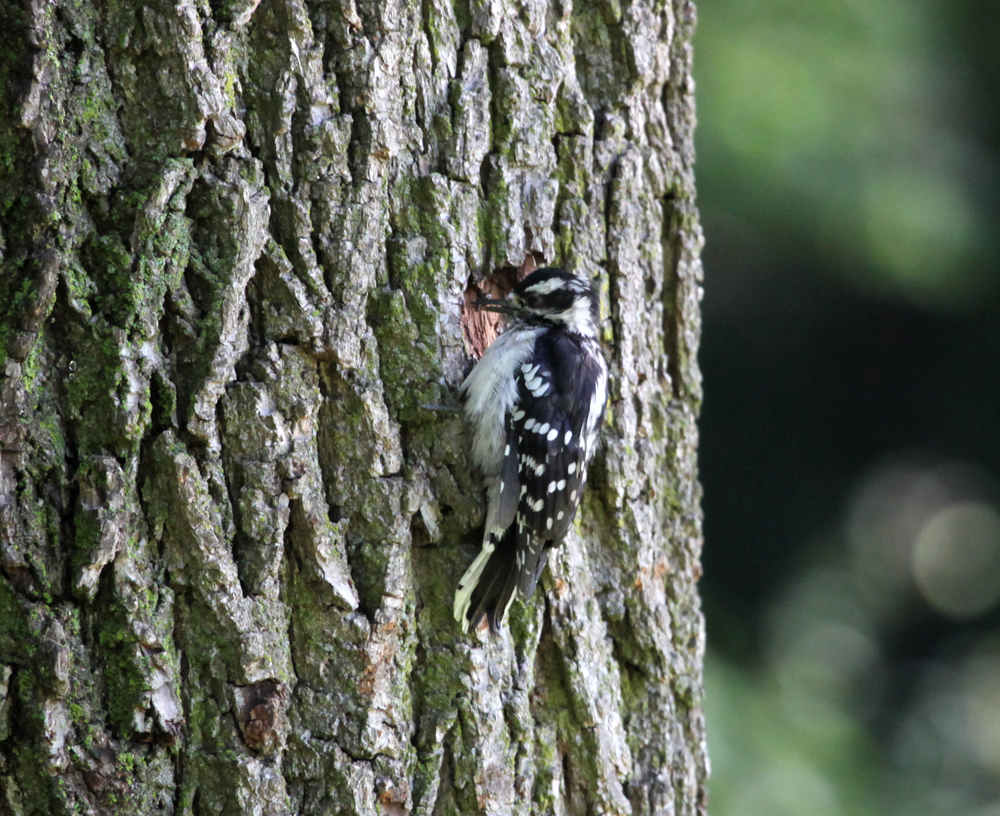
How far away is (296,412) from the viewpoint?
7.48ft

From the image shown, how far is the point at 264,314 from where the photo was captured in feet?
7.45

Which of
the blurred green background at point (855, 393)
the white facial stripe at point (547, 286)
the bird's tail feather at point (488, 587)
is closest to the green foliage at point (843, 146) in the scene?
the blurred green background at point (855, 393)

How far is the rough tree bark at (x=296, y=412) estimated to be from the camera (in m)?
2.04

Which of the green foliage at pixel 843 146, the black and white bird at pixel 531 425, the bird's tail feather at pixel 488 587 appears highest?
the green foliage at pixel 843 146

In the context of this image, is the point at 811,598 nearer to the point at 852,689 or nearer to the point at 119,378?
the point at 852,689

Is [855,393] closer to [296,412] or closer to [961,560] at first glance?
[961,560]

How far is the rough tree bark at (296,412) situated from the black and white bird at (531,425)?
2.7 inches

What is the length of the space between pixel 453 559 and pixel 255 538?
534mm

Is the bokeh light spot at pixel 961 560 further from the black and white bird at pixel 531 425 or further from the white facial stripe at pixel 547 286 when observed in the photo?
the white facial stripe at pixel 547 286

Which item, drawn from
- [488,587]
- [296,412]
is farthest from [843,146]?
[296,412]

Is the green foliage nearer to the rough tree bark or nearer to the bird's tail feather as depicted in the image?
the rough tree bark

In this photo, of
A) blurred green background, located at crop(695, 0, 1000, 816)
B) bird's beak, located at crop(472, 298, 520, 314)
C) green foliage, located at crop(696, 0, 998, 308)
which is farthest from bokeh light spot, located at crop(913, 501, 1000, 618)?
bird's beak, located at crop(472, 298, 520, 314)

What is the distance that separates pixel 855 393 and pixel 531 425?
361 cm

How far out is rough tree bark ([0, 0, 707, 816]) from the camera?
204 cm
